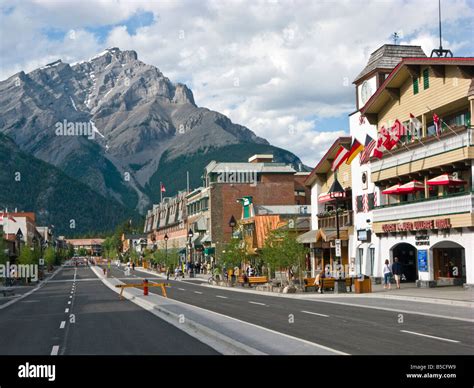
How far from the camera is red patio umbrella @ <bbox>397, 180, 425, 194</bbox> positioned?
42688mm

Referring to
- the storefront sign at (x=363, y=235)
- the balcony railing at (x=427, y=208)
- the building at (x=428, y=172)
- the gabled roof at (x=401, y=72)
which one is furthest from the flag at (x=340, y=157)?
the balcony railing at (x=427, y=208)

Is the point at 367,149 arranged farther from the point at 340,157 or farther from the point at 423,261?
the point at 423,261

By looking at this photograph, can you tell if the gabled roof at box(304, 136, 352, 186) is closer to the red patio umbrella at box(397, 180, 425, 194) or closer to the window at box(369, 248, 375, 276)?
the window at box(369, 248, 375, 276)

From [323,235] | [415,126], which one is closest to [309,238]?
[323,235]

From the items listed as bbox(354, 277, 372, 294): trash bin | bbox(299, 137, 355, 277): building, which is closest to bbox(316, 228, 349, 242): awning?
bbox(299, 137, 355, 277): building

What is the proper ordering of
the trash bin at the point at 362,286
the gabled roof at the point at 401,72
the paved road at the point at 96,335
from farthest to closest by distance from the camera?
the trash bin at the point at 362,286, the gabled roof at the point at 401,72, the paved road at the point at 96,335

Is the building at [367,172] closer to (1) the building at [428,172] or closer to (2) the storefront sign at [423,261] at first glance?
(1) the building at [428,172]

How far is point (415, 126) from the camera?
44500 mm

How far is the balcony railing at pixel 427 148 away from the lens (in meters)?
36.8

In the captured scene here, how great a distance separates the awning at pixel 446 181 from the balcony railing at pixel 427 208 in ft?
2.78

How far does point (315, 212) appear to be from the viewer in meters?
62.7

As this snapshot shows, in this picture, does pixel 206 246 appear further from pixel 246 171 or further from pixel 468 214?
pixel 468 214
